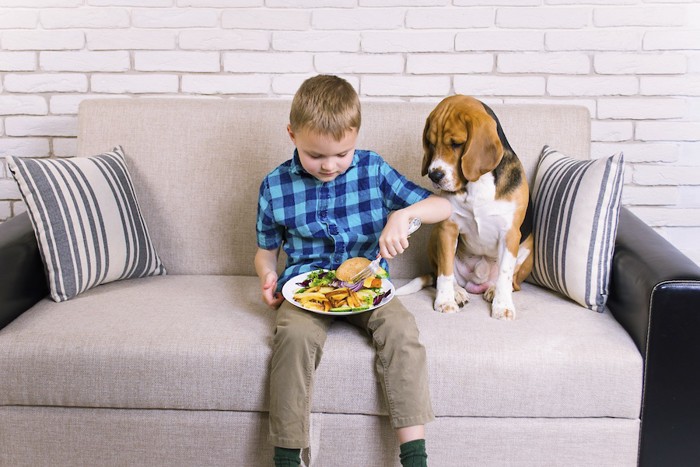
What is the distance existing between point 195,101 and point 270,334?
3.54 feet

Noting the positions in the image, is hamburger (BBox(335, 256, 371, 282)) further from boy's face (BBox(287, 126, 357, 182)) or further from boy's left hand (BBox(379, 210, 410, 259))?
boy's face (BBox(287, 126, 357, 182))

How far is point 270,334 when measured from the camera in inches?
74.9

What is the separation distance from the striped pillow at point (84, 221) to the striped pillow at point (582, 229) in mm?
1341

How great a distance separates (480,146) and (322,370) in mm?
771

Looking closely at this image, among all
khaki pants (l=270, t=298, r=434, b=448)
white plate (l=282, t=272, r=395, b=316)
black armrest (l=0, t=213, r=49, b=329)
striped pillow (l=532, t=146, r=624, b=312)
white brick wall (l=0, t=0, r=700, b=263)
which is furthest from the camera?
white brick wall (l=0, t=0, r=700, b=263)

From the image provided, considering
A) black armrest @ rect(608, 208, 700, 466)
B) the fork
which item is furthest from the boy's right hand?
black armrest @ rect(608, 208, 700, 466)

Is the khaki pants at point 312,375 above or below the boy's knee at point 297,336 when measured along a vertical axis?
below

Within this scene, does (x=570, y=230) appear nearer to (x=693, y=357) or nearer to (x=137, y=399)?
(x=693, y=357)

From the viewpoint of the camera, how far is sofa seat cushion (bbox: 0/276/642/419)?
180 centimetres

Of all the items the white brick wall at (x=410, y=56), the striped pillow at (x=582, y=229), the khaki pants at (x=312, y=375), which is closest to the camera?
the khaki pants at (x=312, y=375)

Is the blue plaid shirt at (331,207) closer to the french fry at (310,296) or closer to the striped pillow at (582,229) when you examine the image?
the french fry at (310,296)

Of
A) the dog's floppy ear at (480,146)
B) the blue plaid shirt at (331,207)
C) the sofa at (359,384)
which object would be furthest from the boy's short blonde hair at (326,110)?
the sofa at (359,384)

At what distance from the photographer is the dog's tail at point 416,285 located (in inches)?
89.7

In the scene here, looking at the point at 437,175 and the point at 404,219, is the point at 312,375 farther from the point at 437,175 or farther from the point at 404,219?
A: the point at 437,175
